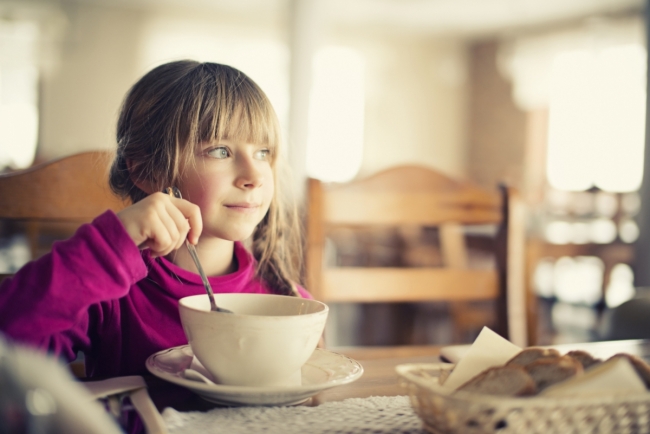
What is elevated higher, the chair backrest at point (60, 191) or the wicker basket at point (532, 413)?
A: the chair backrest at point (60, 191)

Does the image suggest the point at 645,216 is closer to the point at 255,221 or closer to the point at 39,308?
the point at 255,221

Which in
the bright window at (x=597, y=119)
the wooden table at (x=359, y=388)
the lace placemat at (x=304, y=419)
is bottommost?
the wooden table at (x=359, y=388)

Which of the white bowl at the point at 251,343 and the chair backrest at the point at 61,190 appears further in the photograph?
the chair backrest at the point at 61,190

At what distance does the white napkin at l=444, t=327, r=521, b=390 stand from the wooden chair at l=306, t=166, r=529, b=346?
1.64ft

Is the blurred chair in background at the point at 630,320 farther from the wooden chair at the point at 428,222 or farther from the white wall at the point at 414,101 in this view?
the white wall at the point at 414,101

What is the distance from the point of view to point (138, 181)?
83 centimetres

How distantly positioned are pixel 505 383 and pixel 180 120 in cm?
54

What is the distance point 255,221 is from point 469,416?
0.47 m

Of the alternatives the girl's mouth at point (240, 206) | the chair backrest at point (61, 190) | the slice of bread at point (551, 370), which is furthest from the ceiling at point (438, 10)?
the slice of bread at point (551, 370)

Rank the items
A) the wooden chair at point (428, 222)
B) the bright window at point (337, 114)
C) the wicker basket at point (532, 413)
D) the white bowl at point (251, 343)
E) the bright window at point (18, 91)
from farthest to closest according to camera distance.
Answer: the bright window at point (337, 114), the bright window at point (18, 91), the wooden chair at point (428, 222), the white bowl at point (251, 343), the wicker basket at point (532, 413)

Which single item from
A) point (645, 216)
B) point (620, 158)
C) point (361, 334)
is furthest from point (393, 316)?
point (620, 158)

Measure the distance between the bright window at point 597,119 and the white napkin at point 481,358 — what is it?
5344mm

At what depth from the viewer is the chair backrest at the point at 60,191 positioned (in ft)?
2.73

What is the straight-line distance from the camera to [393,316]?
2605 millimetres
